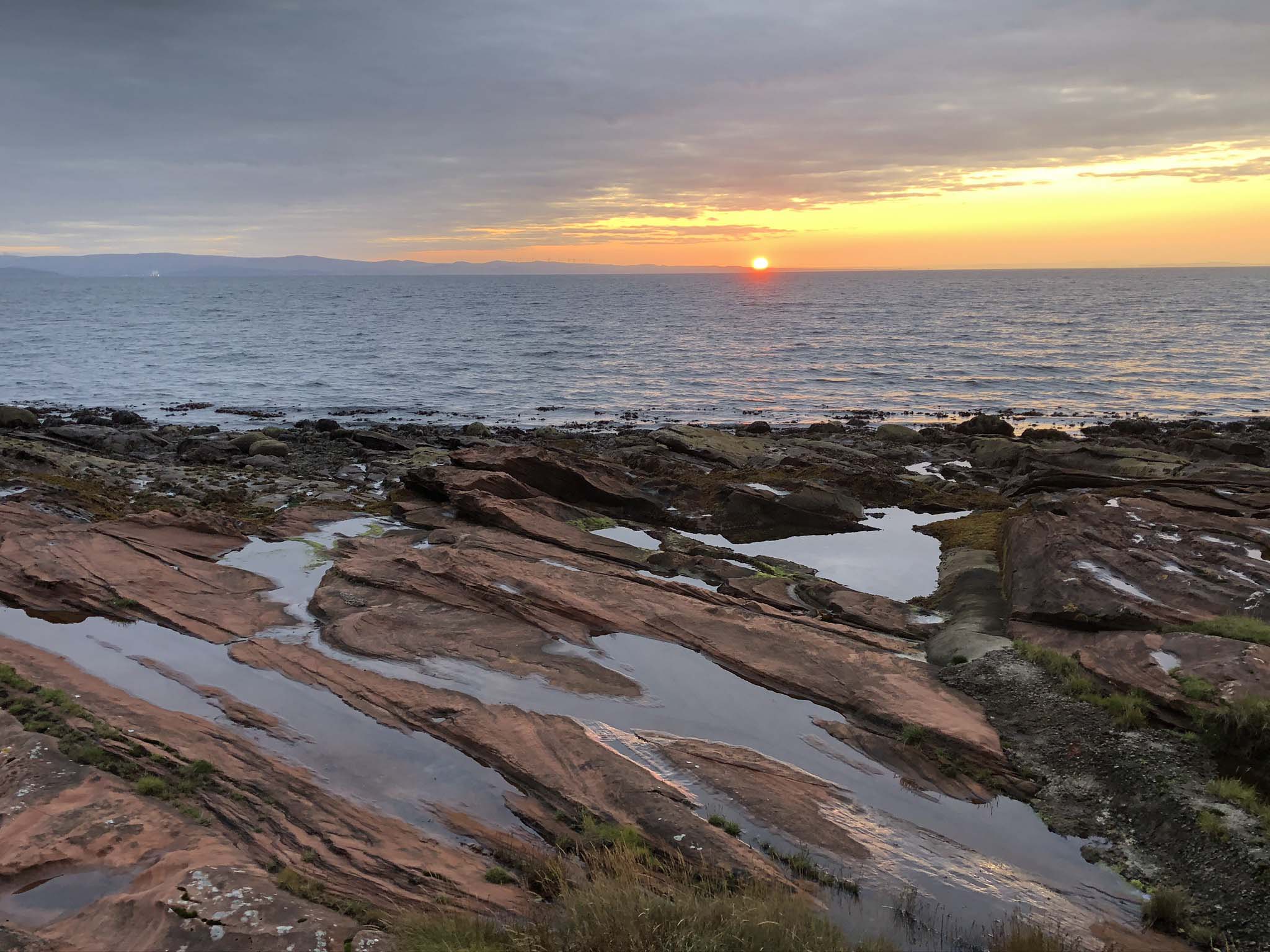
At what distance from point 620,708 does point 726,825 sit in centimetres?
351

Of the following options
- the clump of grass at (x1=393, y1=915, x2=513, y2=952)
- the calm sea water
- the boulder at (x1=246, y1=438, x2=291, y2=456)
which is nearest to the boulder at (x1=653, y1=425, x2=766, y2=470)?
the calm sea water

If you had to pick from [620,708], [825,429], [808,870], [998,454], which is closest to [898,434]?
[825,429]

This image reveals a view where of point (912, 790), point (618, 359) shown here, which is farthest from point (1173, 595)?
point (618, 359)

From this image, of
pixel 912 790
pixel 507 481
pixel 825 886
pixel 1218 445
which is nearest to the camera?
pixel 825 886

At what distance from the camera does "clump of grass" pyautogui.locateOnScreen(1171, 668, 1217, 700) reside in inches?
441

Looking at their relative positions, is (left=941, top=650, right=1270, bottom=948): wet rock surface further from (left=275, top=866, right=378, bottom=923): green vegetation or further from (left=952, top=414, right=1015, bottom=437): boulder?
(left=952, top=414, right=1015, bottom=437): boulder

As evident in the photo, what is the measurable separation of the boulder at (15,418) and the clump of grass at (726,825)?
43.6m

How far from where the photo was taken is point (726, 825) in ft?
31.2

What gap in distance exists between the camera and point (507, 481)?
2406 centimetres

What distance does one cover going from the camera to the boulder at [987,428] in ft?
140

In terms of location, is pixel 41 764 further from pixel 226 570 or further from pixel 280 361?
pixel 280 361

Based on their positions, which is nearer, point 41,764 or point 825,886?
point 825,886

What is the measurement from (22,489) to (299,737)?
1762 cm

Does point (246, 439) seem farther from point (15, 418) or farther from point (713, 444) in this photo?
point (713, 444)
